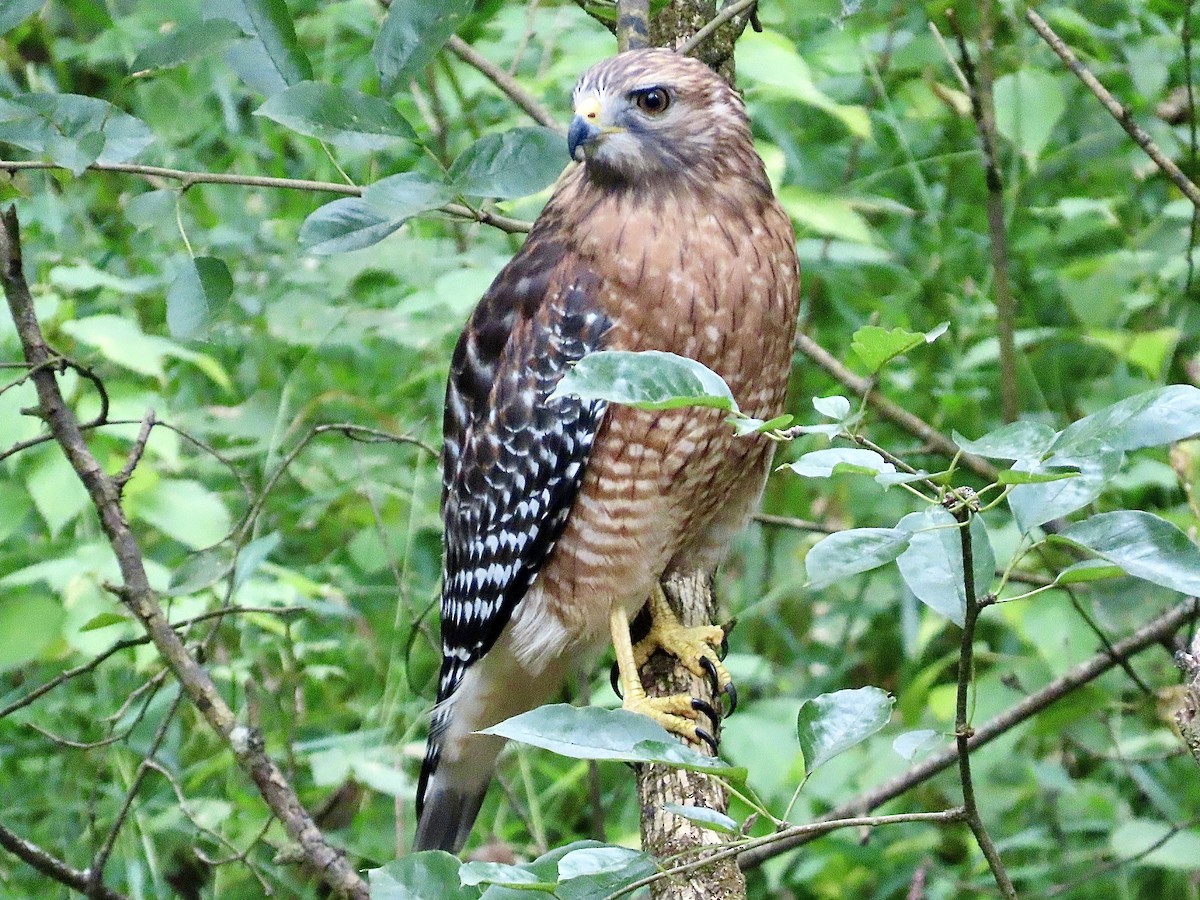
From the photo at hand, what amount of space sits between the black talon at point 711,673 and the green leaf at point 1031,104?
5.02ft

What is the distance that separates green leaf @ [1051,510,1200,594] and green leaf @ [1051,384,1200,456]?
0.10 metres

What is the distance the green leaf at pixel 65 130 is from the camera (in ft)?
6.64

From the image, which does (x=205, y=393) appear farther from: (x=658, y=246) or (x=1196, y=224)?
(x=1196, y=224)

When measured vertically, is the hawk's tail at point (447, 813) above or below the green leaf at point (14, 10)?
below

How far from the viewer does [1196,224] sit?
3.36 m

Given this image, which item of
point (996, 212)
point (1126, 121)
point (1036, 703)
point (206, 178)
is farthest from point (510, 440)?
point (996, 212)

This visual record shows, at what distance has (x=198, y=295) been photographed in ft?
7.72

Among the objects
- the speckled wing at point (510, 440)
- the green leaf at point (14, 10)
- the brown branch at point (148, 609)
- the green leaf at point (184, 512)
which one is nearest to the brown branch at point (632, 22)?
the speckled wing at point (510, 440)

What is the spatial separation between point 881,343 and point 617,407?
155cm

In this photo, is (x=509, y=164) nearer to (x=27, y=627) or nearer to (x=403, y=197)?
(x=403, y=197)

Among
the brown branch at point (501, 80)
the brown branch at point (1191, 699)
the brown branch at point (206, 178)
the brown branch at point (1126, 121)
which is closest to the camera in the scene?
the brown branch at point (1191, 699)

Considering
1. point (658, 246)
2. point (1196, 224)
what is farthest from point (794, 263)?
point (1196, 224)

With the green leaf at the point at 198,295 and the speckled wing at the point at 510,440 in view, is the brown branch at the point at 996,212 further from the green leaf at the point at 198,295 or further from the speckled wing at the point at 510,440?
the green leaf at the point at 198,295

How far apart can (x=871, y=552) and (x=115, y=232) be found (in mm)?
5228
